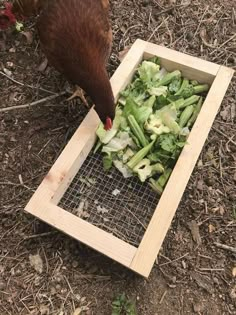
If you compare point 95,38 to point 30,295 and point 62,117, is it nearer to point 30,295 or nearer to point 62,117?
point 62,117

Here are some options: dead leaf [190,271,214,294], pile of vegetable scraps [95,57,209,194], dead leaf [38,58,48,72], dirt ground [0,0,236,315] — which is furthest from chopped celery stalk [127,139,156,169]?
dead leaf [38,58,48,72]

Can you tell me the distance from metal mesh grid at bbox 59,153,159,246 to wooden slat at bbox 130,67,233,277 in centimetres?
19

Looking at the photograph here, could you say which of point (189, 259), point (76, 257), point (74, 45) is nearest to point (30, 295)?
point (76, 257)

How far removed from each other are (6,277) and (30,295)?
0.16 meters

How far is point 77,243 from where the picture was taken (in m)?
2.04

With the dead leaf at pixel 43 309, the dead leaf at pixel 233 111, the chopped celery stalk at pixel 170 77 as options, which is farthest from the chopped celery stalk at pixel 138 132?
the dead leaf at pixel 43 309

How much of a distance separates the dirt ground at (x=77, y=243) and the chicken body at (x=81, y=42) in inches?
15.7

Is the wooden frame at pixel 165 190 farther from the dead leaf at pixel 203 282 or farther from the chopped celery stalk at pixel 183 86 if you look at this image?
the dead leaf at pixel 203 282

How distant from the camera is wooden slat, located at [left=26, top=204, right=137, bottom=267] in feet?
5.76

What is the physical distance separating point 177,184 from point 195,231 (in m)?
0.35

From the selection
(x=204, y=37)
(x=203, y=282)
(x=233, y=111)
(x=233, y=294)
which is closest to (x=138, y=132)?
(x=233, y=111)

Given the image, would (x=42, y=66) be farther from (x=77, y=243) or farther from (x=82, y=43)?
(x=77, y=243)

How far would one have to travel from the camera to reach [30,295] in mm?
1940

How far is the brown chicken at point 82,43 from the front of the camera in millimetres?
1999
